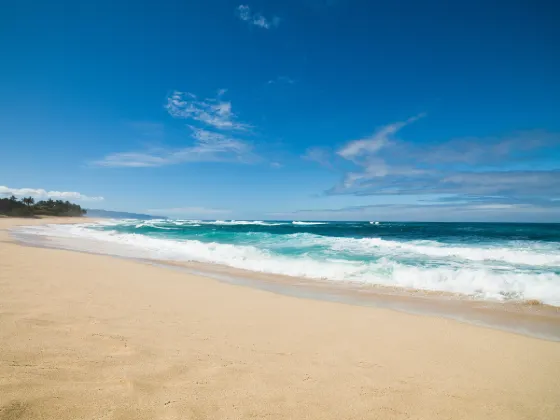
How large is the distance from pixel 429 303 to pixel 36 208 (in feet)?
340

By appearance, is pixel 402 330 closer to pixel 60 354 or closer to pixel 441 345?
pixel 441 345

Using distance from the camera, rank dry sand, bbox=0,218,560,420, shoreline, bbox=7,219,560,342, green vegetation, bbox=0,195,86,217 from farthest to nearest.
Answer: green vegetation, bbox=0,195,86,217 → shoreline, bbox=7,219,560,342 → dry sand, bbox=0,218,560,420

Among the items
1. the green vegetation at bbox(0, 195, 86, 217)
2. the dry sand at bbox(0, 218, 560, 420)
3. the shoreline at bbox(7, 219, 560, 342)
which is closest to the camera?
the dry sand at bbox(0, 218, 560, 420)

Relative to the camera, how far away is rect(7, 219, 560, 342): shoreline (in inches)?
213

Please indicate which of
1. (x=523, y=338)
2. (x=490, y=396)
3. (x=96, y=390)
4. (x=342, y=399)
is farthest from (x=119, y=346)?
(x=523, y=338)

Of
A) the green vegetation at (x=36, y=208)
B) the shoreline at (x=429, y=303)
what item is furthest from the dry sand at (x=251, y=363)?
the green vegetation at (x=36, y=208)

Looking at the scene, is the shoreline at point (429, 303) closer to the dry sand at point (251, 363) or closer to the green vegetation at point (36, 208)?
the dry sand at point (251, 363)

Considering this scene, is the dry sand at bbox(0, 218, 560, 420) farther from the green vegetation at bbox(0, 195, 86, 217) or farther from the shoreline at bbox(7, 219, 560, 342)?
the green vegetation at bbox(0, 195, 86, 217)

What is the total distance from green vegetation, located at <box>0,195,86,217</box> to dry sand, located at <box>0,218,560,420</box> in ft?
296

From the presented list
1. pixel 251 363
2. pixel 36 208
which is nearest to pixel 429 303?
pixel 251 363

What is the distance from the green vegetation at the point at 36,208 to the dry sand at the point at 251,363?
296ft

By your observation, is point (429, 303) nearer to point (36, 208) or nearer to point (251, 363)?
point (251, 363)

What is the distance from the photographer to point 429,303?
679cm

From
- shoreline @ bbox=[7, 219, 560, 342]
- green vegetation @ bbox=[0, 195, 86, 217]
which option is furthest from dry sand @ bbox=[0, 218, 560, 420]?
green vegetation @ bbox=[0, 195, 86, 217]
